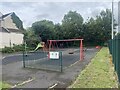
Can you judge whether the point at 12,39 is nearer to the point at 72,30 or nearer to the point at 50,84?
the point at 72,30

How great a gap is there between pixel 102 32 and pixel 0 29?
74.2 feet

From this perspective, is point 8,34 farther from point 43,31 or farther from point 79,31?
point 79,31

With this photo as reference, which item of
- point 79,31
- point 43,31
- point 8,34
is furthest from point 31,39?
point 79,31

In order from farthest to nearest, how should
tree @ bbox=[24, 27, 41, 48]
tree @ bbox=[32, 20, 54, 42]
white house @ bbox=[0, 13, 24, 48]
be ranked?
tree @ bbox=[32, 20, 54, 42]
tree @ bbox=[24, 27, 41, 48]
white house @ bbox=[0, 13, 24, 48]

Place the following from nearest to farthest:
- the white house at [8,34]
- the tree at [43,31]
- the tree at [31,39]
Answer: the white house at [8,34]
the tree at [31,39]
the tree at [43,31]

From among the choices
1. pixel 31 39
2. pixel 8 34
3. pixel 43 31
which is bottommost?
pixel 31 39

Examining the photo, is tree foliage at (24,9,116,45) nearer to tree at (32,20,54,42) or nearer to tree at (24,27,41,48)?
tree at (32,20,54,42)

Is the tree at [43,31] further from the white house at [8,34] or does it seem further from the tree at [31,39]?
the white house at [8,34]

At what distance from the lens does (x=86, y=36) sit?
51.3 m

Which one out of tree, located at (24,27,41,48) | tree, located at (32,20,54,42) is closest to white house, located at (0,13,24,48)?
tree, located at (24,27,41,48)

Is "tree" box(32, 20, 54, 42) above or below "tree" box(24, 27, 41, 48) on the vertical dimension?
above

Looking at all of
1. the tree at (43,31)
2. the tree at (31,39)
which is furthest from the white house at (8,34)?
the tree at (43,31)

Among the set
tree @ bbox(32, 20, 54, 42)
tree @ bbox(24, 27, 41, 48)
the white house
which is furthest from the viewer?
tree @ bbox(32, 20, 54, 42)

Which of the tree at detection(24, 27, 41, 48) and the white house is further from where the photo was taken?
the tree at detection(24, 27, 41, 48)
